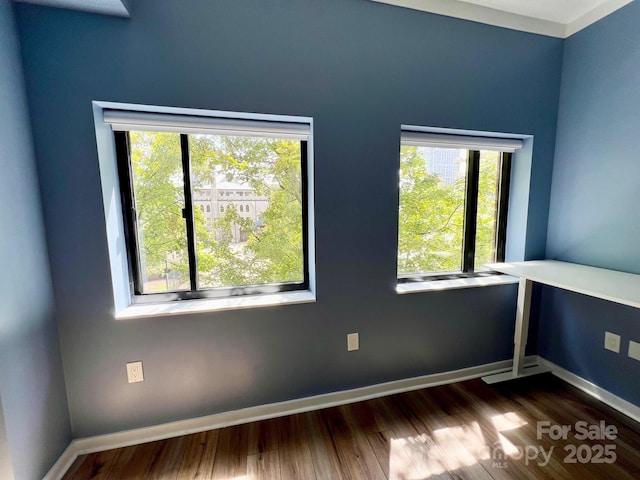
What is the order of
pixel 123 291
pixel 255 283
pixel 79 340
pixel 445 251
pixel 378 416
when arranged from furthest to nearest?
pixel 445 251
pixel 255 283
pixel 378 416
pixel 123 291
pixel 79 340

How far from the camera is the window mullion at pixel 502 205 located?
1985 millimetres

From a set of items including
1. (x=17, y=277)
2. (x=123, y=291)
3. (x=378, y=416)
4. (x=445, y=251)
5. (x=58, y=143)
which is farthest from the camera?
(x=445, y=251)

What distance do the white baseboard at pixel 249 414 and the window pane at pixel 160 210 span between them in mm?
765

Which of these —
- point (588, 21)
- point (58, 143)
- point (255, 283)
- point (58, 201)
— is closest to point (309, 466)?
point (255, 283)

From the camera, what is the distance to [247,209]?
1588 millimetres

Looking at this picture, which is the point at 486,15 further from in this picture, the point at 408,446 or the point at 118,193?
the point at 408,446

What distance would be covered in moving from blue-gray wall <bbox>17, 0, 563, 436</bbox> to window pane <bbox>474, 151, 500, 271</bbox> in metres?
0.23

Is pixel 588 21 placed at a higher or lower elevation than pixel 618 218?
higher

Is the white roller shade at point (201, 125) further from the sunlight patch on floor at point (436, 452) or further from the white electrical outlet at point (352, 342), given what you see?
the sunlight patch on floor at point (436, 452)

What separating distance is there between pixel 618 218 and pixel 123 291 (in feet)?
9.64

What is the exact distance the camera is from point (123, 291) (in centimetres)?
141

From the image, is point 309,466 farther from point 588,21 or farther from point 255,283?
point 588,21

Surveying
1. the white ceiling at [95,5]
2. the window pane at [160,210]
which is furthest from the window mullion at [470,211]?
the white ceiling at [95,5]

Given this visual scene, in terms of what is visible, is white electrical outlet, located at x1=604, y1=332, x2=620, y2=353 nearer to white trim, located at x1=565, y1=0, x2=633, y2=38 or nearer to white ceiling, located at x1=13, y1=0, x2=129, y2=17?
white trim, located at x1=565, y1=0, x2=633, y2=38
